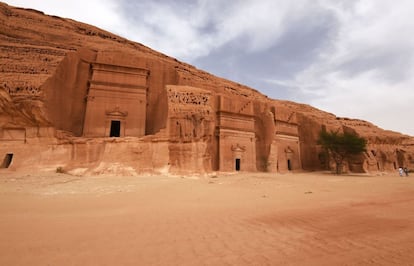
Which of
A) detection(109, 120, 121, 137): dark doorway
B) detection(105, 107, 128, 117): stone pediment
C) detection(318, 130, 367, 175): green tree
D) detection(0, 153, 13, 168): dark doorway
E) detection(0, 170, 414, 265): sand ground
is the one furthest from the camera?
detection(318, 130, 367, 175): green tree

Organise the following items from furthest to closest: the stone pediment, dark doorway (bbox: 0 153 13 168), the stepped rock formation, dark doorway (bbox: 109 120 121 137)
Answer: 1. dark doorway (bbox: 109 120 121 137)
2. the stone pediment
3. the stepped rock formation
4. dark doorway (bbox: 0 153 13 168)

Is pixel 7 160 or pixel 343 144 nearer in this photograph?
pixel 7 160

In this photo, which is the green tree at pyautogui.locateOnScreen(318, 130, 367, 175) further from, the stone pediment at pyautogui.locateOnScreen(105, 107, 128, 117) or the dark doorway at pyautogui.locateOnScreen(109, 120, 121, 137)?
the dark doorway at pyautogui.locateOnScreen(109, 120, 121, 137)

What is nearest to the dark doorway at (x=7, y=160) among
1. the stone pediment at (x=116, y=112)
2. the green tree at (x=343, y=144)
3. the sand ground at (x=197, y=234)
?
the stone pediment at (x=116, y=112)

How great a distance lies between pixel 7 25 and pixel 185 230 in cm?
2401

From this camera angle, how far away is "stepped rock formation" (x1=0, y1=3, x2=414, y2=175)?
14914 mm

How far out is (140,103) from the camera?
2095 cm

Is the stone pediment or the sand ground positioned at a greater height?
the stone pediment

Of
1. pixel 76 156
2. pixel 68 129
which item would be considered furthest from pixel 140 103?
pixel 76 156

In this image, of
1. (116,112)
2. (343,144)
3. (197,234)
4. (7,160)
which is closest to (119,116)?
(116,112)

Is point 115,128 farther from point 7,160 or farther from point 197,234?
point 197,234

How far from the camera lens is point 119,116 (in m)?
20.0

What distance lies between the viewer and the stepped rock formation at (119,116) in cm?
1491

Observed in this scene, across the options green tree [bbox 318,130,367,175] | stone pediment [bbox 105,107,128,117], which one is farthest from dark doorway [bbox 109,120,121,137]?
green tree [bbox 318,130,367,175]
